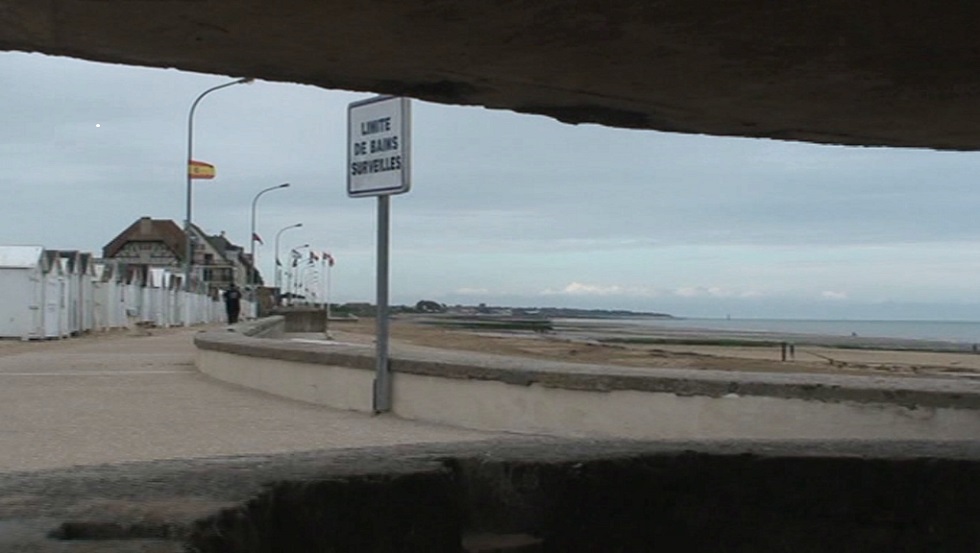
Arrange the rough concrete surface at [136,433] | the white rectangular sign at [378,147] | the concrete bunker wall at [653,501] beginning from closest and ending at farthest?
the rough concrete surface at [136,433] < the concrete bunker wall at [653,501] < the white rectangular sign at [378,147]

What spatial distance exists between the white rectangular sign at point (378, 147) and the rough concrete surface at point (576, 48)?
16.9ft

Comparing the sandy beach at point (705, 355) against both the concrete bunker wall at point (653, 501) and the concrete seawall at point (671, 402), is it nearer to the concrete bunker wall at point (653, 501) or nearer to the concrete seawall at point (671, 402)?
the concrete seawall at point (671, 402)

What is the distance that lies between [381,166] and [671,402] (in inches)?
131

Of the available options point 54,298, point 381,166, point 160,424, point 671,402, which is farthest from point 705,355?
point 671,402

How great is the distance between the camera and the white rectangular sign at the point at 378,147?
28.5 feet

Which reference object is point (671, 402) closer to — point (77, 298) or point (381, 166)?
point (381, 166)

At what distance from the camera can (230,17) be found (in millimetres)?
2420

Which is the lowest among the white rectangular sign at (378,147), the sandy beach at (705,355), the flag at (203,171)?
the sandy beach at (705,355)

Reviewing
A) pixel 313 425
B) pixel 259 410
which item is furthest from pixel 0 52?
pixel 259 410

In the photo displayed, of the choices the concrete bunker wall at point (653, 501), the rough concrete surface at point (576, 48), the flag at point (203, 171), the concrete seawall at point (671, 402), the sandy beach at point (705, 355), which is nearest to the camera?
the rough concrete surface at point (576, 48)

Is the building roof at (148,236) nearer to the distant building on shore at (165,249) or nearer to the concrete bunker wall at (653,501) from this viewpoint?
the distant building on shore at (165,249)

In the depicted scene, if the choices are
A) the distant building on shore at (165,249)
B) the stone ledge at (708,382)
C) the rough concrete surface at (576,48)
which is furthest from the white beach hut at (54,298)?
the distant building on shore at (165,249)

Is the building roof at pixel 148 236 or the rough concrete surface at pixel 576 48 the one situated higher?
the building roof at pixel 148 236

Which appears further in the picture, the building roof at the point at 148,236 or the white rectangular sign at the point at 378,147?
the building roof at the point at 148,236
